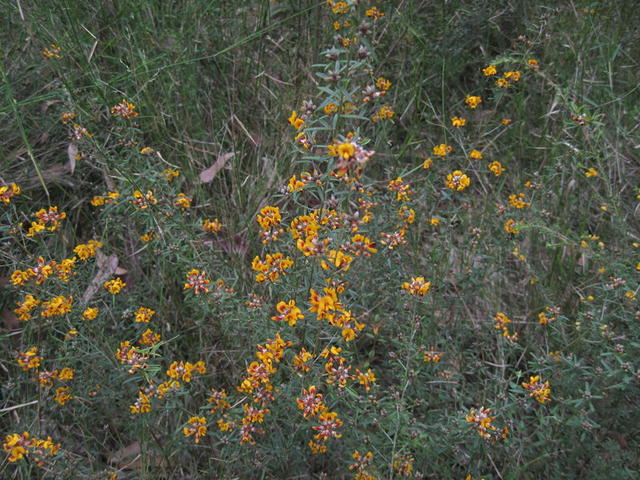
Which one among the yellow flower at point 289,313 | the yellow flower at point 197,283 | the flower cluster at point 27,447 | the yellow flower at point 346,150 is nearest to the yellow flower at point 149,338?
the yellow flower at point 197,283

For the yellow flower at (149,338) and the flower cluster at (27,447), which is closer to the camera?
the flower cluster at (27,447)

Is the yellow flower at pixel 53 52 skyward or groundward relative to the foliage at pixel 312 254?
skyward

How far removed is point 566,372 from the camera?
8.10ft

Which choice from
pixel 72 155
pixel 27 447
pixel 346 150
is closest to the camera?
pixel 346 150

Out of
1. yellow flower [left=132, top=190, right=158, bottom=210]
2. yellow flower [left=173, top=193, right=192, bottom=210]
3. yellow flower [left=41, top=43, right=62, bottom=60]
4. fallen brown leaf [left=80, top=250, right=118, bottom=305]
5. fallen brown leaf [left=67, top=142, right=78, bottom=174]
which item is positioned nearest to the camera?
yellow flower [left=132, top=190, right=158, bottom=210]

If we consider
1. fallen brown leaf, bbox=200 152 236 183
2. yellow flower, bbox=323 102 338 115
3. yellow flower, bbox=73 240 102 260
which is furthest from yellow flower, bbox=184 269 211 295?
fallen brown leaf, bbox=200 152 236 183

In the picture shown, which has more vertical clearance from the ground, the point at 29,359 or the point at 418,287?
the point at 418,287

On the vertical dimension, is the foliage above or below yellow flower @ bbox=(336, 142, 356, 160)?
below

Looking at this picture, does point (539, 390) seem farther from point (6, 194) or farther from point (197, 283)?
point (6, 194)

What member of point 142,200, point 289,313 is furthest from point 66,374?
point 289,313

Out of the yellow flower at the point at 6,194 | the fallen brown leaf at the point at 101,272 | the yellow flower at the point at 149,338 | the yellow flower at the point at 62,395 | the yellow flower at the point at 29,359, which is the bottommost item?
the yellow flower at the point at 62,395

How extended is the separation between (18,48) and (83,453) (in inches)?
101

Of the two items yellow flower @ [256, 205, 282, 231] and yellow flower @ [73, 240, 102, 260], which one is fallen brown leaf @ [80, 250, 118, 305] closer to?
yellow flower @ [73, 240, 102, 260]

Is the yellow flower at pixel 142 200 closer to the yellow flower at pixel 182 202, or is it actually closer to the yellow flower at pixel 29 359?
the yellow flower at pixel 182 202
